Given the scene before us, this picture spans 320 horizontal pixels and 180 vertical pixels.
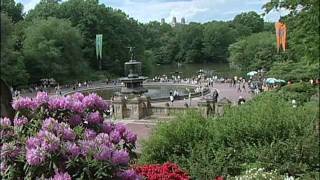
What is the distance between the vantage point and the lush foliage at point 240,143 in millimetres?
12852

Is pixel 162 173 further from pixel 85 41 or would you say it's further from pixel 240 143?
pixel 85 41

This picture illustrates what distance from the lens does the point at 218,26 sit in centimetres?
13462

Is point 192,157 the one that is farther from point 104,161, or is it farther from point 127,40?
point 127,40

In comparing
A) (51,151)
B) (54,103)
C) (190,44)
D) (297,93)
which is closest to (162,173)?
(54,103)

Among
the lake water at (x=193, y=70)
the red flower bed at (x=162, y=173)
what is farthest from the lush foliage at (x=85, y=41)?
the red flower bed at (x=162, y=173)

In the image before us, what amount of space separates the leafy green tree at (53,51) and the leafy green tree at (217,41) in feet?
197

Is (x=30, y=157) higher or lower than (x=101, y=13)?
lower

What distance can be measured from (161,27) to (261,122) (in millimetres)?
149743

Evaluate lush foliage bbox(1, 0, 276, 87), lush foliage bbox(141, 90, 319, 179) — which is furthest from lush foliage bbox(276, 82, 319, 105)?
lush foliage bbox(1, 0, 276, 87)

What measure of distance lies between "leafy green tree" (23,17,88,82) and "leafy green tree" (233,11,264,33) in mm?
71704

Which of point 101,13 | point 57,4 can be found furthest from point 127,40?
point 57,4

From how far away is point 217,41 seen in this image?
133 meters

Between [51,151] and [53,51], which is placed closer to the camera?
[51,151]

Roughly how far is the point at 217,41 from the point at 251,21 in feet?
44.9
